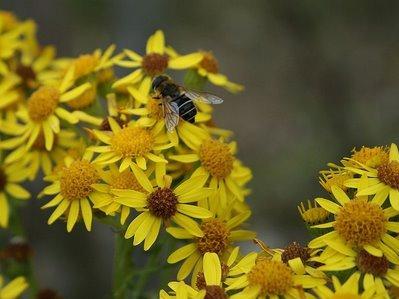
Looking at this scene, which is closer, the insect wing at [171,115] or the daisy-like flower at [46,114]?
the insect wing at [171,115]

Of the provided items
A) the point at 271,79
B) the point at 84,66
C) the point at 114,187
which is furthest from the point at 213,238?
the point at 271,79

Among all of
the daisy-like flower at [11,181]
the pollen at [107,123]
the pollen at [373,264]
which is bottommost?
the daisy-like flower at [11,181]

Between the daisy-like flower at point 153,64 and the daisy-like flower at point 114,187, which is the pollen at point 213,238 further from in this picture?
the daisy-like flower at point 153,64

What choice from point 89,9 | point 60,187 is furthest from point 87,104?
point 89,9

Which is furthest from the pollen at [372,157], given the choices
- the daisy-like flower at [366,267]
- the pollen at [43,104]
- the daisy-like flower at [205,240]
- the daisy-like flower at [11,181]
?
the daisy-like flower at [11,181]

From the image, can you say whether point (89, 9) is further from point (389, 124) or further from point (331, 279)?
point (331, 279)

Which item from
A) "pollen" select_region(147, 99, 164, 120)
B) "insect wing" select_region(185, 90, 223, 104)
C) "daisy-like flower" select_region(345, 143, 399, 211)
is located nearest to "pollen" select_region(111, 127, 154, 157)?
"pollen" select_region(147, 99, 164, 120)
